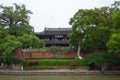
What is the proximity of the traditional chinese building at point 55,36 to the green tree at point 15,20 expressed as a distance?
1291 cm

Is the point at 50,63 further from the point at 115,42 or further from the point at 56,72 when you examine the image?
the point at 115,42

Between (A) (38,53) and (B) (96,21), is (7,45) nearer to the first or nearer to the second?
(A) (38,53)

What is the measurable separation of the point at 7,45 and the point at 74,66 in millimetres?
8840

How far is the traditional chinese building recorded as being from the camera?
197 feet

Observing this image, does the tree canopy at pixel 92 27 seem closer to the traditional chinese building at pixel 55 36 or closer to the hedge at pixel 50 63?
the hedge at pixel 50 63

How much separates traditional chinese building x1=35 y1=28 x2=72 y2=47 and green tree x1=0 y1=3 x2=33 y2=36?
12.9m

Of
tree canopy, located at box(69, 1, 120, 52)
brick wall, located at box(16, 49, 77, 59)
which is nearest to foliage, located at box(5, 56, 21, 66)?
brick wall, located at box(16, 49, 77, 59)

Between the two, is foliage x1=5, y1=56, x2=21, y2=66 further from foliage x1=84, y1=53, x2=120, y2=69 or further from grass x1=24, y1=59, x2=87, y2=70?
foliage x1=84, y1=53, x2=120, y2=69

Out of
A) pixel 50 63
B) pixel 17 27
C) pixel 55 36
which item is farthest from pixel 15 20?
pixel 55 36

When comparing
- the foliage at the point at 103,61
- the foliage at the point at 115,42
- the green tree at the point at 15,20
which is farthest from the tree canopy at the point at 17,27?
the foliage at the point at 115,42

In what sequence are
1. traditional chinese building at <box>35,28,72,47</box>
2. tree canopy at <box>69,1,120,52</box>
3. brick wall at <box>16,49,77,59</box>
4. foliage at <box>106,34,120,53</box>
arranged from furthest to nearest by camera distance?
traditional chinese building at <box>35,28,72,47</box> < brick wall at <box>16,49,77,59</box> < tree canopy at <box>69,1,120,52</box> < foliage at <box>106,34,120,53</box>

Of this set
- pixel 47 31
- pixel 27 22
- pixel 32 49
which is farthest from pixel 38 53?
pixel 47 31

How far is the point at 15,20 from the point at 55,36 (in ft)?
48.1

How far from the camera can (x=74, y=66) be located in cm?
4391
